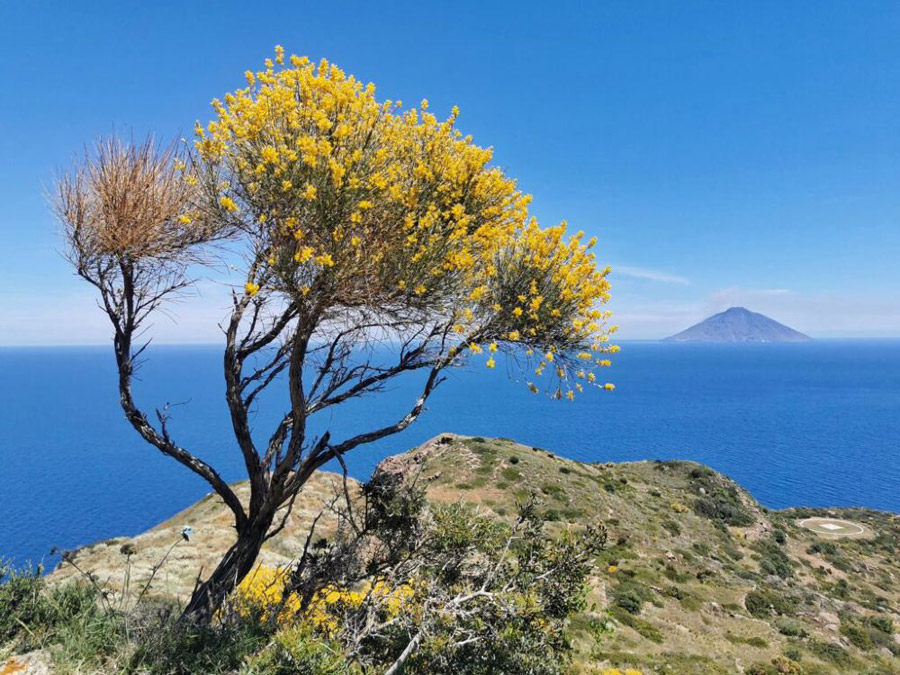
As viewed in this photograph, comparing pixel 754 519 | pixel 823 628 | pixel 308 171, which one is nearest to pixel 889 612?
pixel 823 628

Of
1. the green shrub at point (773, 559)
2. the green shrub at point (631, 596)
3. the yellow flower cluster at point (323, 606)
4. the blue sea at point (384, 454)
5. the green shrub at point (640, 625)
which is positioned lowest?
the blue sea at point (384, 454)

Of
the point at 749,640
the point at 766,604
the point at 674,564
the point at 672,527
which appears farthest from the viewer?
the point at 672,527

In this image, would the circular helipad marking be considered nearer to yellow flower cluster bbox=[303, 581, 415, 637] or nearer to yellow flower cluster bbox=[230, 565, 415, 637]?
yellow flower cluster bbox=[303, 581, 415, 637]

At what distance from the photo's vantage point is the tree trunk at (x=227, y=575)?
8.26 m

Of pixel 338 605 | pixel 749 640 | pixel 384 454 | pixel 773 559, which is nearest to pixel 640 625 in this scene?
pixel 749 640

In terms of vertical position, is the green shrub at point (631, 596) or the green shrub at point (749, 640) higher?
the green shrub at point (631, 596)

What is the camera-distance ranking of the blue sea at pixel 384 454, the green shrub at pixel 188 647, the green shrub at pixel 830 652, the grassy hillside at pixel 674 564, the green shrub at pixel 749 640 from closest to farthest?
the green shrub at pixel 188 647, the grassy hillside at pixel 674 564, the green shrub at pixel 830 652, the green shrub at pixel 749 640, the blue sea at pixel 384 454

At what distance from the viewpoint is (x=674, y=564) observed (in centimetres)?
3862

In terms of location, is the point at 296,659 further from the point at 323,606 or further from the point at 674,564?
the point at 674,564

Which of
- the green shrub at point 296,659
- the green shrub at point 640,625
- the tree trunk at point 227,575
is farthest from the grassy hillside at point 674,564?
the green shrub at point 296,659

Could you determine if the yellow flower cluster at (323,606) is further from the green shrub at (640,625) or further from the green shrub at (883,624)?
the green shrub at (883,624)

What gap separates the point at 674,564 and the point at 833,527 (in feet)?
198

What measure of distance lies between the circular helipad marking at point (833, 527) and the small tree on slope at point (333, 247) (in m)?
91.1

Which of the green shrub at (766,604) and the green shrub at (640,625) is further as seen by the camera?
the green shrub at (766,604)
